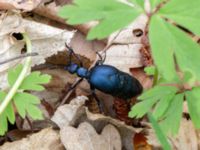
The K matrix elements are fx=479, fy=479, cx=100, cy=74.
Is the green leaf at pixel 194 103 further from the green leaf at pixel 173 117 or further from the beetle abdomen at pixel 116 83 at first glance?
the beetle abdomen at pixel 116 83

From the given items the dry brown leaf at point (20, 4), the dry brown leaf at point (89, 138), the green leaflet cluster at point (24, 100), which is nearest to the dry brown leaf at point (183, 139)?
the dry brown leaf at point (89, 138)

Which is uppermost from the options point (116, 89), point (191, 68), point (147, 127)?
point (191, 68)

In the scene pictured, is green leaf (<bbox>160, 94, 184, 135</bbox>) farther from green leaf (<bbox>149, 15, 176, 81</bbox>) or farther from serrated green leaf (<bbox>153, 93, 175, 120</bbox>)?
green leaf (<bbox>149, 15, 176, 81</bbox>)

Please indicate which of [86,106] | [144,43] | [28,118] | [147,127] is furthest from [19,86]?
[144,43]

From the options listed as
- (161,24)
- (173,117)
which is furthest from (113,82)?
(161,24)

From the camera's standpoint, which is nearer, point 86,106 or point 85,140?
point 85,140

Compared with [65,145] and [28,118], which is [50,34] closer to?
[28,118]
